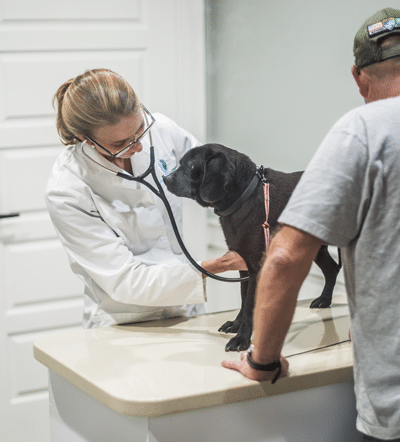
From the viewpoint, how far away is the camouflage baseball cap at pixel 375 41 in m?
0.85

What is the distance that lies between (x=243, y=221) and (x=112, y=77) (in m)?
0.48

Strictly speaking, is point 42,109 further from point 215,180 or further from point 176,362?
point 176,362

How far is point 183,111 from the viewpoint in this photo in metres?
2.54

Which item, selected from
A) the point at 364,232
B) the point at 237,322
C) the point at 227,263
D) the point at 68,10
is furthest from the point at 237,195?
the point at 68,10

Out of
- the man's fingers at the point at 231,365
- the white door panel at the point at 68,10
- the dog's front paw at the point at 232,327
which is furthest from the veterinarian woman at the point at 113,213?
the white door panel at the point at 68,10

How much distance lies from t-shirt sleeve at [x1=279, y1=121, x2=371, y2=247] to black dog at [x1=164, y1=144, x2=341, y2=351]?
15.6 inches

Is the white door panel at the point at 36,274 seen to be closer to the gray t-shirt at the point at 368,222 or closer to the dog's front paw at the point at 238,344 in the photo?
the dog's front paw at the point at 238,344

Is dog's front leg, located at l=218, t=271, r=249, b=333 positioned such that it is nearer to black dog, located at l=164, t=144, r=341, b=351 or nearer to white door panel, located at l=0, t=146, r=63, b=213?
black dog, located at l=164, t=144, r=341, b=351

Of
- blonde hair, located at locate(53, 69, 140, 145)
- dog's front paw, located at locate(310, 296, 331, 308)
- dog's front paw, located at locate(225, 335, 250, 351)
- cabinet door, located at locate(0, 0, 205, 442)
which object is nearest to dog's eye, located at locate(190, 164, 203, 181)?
blonde hair, located at locate(53, 69, 140, 145)

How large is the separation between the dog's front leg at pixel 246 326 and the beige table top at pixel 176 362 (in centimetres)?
3

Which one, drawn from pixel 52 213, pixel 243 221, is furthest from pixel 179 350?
pixel 52 213

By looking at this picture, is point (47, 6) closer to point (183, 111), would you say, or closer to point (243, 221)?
point (183, 111)

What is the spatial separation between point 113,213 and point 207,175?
1.11 ft

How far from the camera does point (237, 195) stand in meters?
1.19
